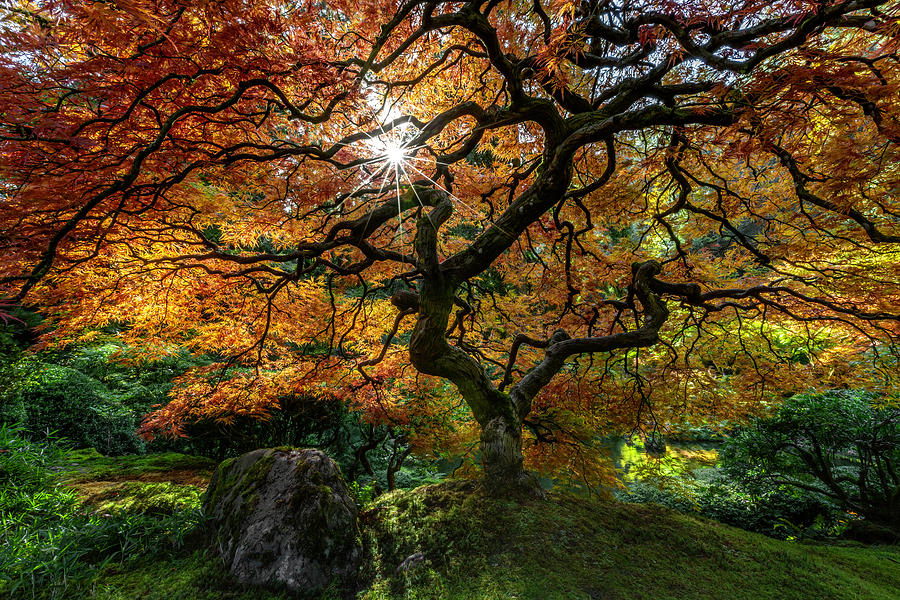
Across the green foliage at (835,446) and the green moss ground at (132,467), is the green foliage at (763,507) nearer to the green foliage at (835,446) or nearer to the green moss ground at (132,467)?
the green foliage at (835,446)

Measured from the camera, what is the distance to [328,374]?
3551 mm

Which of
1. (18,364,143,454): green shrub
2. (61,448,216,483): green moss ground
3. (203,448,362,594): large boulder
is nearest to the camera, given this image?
(203,448,362,594): large boulder

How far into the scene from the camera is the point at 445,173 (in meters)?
3.15

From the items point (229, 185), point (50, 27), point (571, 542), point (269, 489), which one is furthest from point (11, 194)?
point (571, 542)

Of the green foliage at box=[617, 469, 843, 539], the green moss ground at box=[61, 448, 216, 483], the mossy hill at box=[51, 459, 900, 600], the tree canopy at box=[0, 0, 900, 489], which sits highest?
the tree canopy at box=[0, 0, 900, 489]

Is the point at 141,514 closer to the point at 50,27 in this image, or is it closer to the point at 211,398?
→ the point at 211,398

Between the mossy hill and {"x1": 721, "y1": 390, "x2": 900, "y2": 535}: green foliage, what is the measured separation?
2320 mm

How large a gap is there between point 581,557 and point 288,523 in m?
1.84

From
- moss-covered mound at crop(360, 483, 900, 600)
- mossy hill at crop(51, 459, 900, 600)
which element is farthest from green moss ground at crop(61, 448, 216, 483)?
moss-covered mound at crop(360, 483, 900, 600)

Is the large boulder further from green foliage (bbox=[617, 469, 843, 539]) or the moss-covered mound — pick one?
green foliage (bbox=[617, 469, 843, 539])

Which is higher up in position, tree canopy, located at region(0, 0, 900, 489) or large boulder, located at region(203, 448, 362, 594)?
tree canopy, located at region(0, 0, 900, 489)

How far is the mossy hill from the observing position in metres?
1.77

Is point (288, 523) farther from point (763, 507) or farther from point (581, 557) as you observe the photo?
point (763, 507)

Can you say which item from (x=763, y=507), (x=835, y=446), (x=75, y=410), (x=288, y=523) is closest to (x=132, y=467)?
(x=75, y=410)
